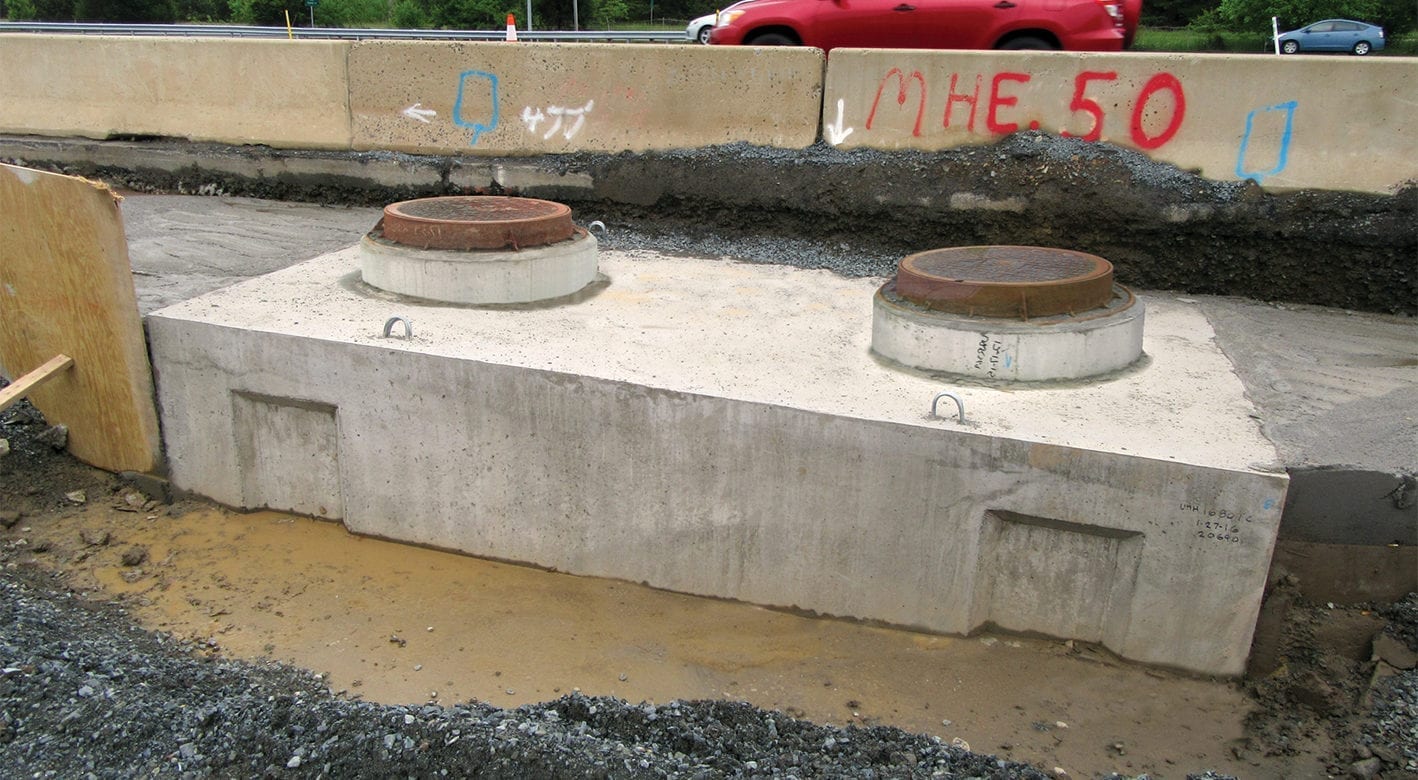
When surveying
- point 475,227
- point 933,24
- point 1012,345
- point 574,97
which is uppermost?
point 933,24

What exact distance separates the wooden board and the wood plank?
0.07 m

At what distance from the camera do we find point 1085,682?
4.86 m

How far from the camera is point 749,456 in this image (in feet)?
16.8

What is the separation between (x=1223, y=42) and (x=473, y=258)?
30641mm

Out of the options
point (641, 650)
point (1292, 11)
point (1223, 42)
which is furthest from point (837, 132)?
point (1292, 11)

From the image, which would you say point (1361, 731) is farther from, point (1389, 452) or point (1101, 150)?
point (1101, 150)

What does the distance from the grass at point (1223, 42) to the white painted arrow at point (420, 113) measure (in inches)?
952

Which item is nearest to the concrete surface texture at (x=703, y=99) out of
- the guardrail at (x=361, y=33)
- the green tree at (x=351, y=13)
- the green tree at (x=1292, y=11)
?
the guardrail at (x=361, y=33)

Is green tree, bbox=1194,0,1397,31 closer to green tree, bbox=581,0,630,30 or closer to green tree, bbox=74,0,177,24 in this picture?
green tree, bbox=581,0,630,30

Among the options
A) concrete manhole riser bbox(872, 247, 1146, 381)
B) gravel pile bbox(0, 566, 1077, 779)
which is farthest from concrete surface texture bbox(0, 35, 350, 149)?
concrete manhole riser bbox(872, 247, 1146, 381)

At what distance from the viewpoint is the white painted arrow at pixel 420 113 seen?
8523 mm

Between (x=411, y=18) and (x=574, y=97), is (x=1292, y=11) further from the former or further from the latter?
(x=574, y=97)

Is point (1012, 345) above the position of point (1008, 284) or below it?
below

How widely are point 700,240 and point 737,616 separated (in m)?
3.55
